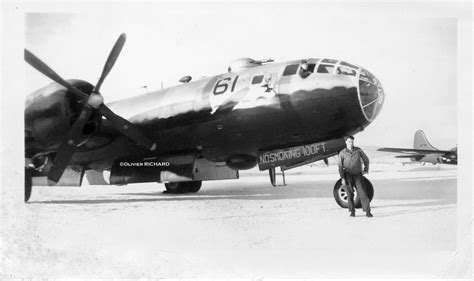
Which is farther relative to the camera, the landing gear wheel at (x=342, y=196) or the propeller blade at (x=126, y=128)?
the propeller blade at (x=126, y=128)

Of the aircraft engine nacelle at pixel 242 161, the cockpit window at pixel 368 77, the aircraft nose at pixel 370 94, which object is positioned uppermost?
the cockpit window at pixel 368 77

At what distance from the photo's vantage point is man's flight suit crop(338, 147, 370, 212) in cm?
682

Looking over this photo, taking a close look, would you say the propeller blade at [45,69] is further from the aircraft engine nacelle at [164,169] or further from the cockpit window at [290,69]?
the cockpit window at [290,69]

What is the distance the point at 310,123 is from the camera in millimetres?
7395

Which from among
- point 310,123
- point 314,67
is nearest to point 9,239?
point 310,123

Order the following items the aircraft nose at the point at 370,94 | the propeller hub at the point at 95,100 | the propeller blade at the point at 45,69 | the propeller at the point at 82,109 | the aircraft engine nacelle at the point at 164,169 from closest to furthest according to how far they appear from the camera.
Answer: the aircraft nose at the point at 370,94 < the propeller blade at the point at 45,69 < the propeller at the point at 82,109 < the propeller hub at the point at 95,100 < the aircraft engine nacelle at the point at 164,169

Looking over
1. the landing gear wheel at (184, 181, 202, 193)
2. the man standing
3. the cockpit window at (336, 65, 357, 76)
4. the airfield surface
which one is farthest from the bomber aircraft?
the landing gear wheel at (184, 181, 202, 193)

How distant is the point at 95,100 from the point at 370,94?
4.92 metres

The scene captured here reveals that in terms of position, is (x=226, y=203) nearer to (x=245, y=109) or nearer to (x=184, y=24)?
(x=245, y=109)

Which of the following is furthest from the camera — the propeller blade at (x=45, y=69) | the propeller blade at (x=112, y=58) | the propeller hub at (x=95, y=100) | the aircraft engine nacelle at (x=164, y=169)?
the aircraft engine nacelle at (x=164, y=169)

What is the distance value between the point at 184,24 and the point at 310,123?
2804 mm

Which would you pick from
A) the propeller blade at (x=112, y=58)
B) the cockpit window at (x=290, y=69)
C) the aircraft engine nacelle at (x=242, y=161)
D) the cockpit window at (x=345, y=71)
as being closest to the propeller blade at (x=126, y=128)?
the propeller blade at (x=112, y=58)

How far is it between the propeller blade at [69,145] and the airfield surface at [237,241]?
2.20 feet

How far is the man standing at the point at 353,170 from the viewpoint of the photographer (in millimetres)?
6824
